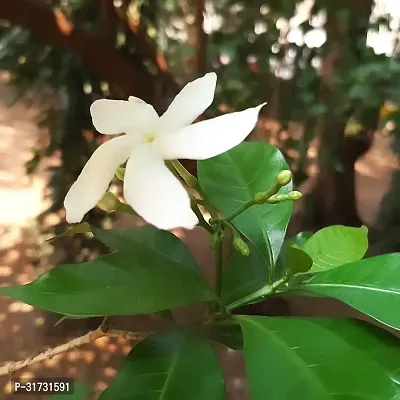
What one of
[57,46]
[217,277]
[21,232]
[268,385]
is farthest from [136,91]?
[268,385]

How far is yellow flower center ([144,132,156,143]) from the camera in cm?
34

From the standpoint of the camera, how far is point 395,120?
0.86m

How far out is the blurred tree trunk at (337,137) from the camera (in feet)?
Answer: 2.87

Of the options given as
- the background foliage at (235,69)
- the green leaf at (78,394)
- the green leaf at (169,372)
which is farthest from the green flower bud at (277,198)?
the background foliage at (235,69)

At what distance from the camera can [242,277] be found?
20.4 inches

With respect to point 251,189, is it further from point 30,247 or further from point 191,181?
point 30,247

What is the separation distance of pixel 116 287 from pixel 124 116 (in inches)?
4.6

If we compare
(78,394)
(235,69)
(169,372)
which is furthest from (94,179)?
(235,69)

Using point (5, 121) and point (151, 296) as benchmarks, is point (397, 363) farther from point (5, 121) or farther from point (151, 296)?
point (5, 121)

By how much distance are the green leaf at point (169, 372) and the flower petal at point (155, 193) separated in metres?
0.14

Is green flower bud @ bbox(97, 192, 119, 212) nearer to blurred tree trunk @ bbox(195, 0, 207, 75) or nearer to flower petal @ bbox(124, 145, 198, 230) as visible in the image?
flower petal @ bbox(124, 145, 198, 230)

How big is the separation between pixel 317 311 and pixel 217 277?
0.50 m

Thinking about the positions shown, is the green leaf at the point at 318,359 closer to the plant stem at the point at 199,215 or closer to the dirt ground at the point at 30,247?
the plant stem at the point at 199,215

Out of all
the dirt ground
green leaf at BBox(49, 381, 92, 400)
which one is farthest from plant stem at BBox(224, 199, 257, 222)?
the dirt ground
